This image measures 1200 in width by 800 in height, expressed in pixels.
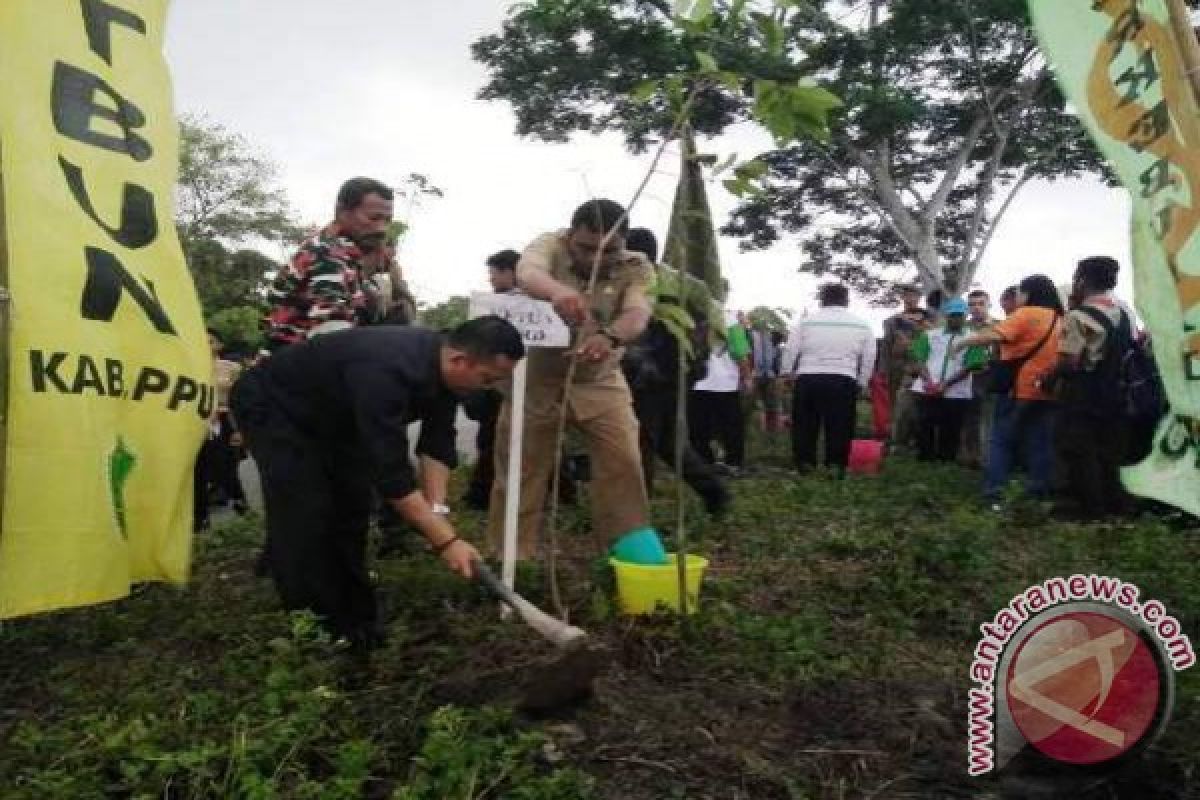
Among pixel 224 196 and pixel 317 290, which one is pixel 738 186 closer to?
pixel 317 290

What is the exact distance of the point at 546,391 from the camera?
176 inches

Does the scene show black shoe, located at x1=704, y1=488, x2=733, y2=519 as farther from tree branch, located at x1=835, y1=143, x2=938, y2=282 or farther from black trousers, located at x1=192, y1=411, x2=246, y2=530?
tree branch, located at x1=835, y1=143, x2=938, y2=282

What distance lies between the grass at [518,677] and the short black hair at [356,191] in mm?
1688

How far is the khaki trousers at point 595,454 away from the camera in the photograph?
431 cm

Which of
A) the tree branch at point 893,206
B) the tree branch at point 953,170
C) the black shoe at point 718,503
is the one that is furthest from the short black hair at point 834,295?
the tree branch at point 953,170

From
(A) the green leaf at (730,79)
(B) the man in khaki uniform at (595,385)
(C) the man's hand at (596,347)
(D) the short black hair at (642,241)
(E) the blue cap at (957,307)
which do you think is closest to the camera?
(A) the green leaf at (730,79)

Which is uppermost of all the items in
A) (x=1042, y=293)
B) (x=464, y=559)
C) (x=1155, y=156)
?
(x=1042, y=293)

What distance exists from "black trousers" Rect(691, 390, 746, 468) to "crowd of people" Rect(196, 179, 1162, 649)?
0.05 m

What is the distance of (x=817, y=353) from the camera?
807 centimetres

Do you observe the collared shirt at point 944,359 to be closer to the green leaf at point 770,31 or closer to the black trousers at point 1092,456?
the black trousers at point 1092,456

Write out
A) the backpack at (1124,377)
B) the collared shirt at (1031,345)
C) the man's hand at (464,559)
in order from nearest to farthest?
the man's hand at (464,559), the backpack at (1124,377), the collared shirt at (1031,345)

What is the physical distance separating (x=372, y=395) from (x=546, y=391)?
1.40 m

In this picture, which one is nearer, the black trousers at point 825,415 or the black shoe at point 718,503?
the black shoe at point 718,503

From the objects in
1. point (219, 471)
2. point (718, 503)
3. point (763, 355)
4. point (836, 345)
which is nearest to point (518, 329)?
point (718, 503)
